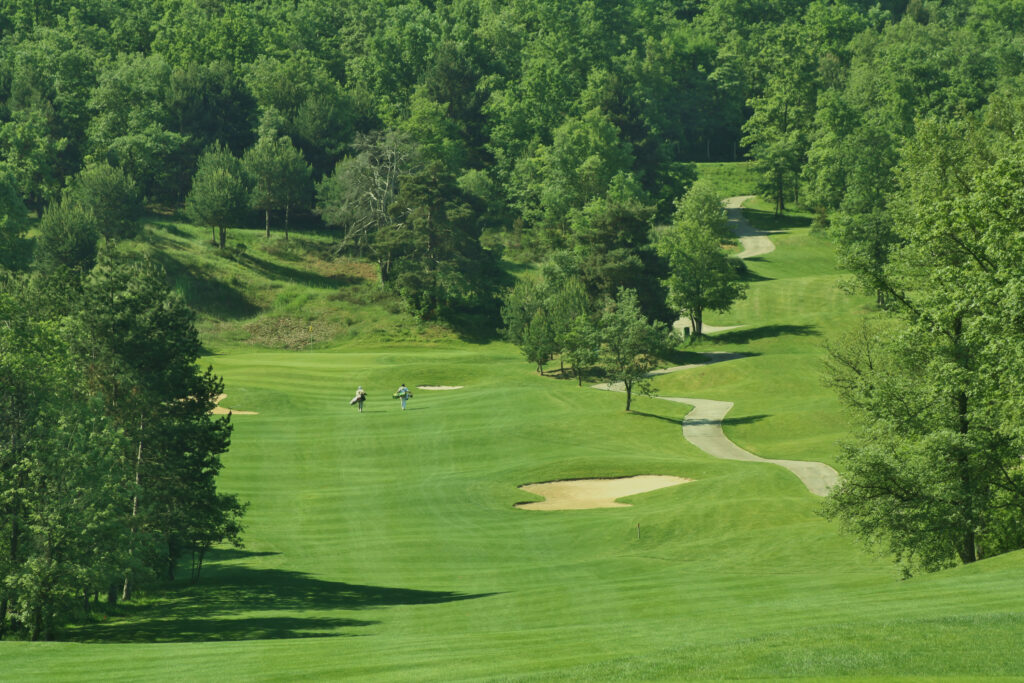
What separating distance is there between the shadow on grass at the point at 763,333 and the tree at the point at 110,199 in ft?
178

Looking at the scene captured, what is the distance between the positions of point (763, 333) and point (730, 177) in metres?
67.3

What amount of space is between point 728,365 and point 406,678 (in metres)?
60.0

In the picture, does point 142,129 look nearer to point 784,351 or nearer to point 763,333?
point 763,333

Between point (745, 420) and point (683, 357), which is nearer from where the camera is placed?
point (745, 420)

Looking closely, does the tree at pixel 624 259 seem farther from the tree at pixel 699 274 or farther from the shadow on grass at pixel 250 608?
the shadow on grass at pixel 250 608

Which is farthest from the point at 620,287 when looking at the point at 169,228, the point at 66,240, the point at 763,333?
the point at 169,228

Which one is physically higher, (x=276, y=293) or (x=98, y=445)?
(x=276, y=293)

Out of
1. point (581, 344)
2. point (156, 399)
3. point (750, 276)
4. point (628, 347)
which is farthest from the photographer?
point (750, 276)

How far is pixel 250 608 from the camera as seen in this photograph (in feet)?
110

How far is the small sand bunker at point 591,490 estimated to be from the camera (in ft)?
153

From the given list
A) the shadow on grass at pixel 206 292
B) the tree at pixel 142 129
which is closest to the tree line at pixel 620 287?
the shadow on grass at pixel 206 292

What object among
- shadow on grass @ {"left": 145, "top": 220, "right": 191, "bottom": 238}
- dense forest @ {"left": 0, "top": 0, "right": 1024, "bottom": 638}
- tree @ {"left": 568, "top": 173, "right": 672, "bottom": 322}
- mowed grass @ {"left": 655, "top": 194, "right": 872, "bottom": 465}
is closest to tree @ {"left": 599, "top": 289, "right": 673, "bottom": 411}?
dense forest @ {"left": 0, "top": 0, "right": 1024, "bottom": 638}

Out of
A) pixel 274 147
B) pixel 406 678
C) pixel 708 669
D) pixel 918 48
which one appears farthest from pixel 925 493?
pixel 918 48

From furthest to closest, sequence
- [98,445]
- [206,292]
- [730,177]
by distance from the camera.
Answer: [730,177], [206,292], [98,445]
